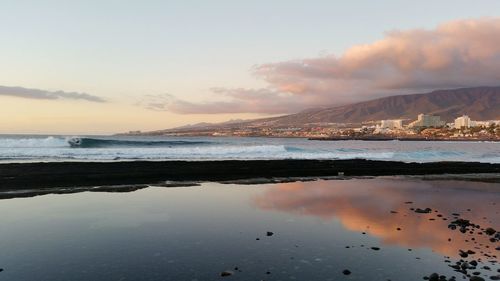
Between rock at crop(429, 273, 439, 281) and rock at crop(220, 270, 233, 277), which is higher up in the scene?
rock at crop(220, 270, 233, 277)

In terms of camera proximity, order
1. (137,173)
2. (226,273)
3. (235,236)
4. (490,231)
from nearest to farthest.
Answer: (226,273), (235,236), (490,231), (137,173)

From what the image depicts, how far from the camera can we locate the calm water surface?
8602mm

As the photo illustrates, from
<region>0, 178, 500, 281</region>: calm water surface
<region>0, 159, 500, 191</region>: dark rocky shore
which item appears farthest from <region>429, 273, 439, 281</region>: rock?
<region>0, 159, 500, 191</region>: dark rocky shore

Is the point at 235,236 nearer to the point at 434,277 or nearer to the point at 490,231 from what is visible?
the point at 434,277

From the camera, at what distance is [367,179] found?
92.9 ft

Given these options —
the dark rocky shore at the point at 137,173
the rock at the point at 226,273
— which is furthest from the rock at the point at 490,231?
the dark rocky shore at the point at 137,173

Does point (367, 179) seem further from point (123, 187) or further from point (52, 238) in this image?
point (52, 238)

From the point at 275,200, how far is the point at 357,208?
3682 millimetres

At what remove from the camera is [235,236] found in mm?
11414

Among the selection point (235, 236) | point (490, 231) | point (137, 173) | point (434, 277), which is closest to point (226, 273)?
point (235, 236)

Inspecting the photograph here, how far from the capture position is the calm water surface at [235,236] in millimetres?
8602

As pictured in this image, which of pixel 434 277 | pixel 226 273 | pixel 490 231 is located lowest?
pixel 490 231

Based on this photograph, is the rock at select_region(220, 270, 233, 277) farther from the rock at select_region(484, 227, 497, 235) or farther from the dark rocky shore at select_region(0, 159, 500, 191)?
the dark rocky shore at select_region(0, 159, 500, 191)

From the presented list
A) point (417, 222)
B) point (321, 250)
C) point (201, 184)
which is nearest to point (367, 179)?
point (201, 184)
